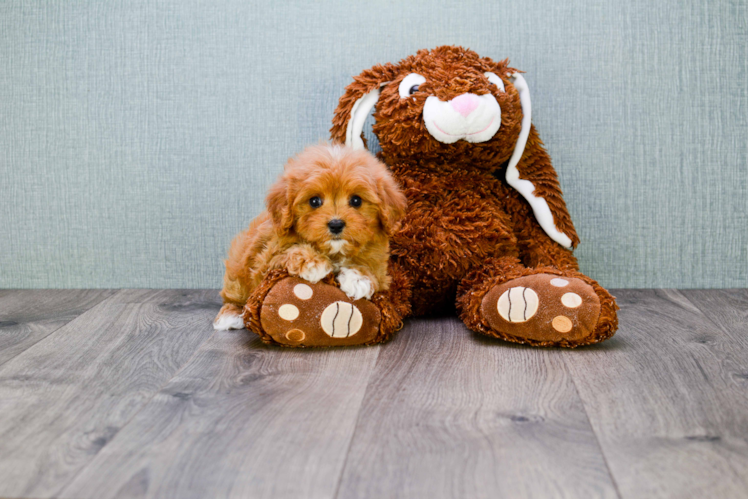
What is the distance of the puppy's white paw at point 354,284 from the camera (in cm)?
123

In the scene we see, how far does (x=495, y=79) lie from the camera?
143 cm

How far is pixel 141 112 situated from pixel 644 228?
1357 millimetres

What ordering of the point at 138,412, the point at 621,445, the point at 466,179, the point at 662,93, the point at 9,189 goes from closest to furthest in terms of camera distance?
the point at 621,445, the point at 138,412, the point at 466,179, the point at 662,93, the point at 9,189

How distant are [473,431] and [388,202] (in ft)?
1.61

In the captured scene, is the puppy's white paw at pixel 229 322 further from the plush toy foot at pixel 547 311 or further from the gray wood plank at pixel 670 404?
the gray wood plank at pixel 670 404

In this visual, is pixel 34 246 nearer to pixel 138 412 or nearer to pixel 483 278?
pixel 138 412

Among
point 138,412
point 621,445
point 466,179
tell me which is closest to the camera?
point 621,445

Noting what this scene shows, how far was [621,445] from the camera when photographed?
32.9 inches

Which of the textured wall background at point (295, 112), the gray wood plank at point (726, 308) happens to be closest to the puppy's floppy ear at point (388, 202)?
the textured wall background at point (295, 112)

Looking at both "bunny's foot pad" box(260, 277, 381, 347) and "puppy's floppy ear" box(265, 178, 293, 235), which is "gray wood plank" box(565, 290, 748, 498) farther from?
"puppy's floppy ear" box(265, 178, 293, 235)

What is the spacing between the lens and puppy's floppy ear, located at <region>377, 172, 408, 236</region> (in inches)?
47.8

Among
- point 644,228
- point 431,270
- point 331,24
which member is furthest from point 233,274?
point 644,228

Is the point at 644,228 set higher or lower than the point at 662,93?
lower

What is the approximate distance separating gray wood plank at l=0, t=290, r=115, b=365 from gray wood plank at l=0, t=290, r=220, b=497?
0.11 ft
